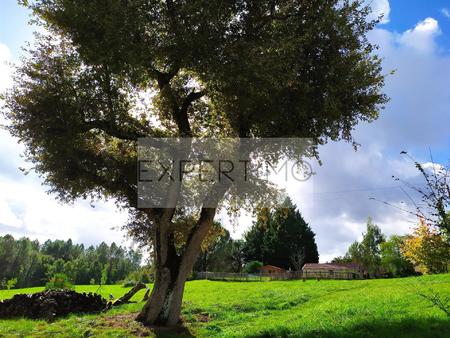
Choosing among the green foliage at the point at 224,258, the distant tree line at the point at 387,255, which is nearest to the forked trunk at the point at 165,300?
the distant tree line at the point at 387,255

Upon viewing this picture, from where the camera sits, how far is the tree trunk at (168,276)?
656 inches

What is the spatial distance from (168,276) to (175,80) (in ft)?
30.7

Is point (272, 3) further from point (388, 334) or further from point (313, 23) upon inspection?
point (388, 334)

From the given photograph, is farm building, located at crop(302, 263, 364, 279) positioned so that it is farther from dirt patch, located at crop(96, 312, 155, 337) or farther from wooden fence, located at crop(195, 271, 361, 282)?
dirt patch, located at crop(96, 312, 155, 337)

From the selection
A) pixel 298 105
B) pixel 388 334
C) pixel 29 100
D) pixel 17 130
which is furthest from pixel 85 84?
pixel 388 334

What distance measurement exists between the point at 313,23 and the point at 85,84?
960cm

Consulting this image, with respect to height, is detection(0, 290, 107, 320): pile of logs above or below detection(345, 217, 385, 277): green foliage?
below

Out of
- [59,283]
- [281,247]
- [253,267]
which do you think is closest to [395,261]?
[281,247]

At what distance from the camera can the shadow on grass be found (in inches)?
426

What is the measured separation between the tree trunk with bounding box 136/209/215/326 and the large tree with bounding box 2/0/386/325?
0.15 feet

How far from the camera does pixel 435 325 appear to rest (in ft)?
36.8

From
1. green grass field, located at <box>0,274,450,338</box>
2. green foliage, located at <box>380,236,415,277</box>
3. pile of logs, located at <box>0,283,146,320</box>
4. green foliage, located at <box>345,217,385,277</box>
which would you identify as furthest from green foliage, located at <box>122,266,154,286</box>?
green foliage, located at <box>345,217,385,277</box>

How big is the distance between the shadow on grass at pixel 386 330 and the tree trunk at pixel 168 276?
5.12 metres

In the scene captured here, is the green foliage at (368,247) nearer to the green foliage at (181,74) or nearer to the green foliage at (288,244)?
the green foliage at (288,244)
